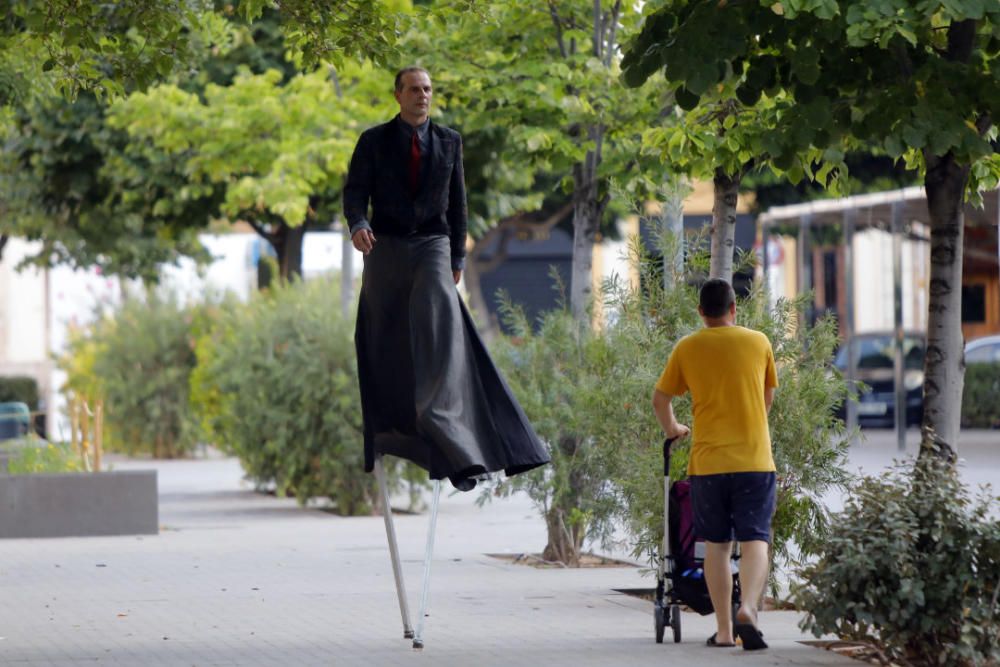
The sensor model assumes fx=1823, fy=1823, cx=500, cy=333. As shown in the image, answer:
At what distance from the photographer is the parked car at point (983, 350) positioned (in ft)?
103

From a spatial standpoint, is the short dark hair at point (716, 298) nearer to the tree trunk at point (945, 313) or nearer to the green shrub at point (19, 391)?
the tree trunk at point (945, 313)

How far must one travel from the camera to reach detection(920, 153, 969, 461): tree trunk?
7973 millimetres

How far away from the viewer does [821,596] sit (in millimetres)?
7281

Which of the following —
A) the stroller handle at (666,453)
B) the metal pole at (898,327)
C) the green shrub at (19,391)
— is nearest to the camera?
the stroller handle at (666,453)

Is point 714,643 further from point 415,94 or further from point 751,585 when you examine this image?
point 415,94

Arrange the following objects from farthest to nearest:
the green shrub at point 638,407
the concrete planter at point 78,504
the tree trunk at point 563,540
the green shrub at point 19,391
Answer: the green shrub at point 19,391 < the concrete planter at point 78,504 < the tree trunk at point 563,540 < the green shrub at point 638,407

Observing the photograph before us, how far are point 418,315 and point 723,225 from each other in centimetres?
253

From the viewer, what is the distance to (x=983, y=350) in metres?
31.9

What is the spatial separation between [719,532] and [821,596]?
0.64 m

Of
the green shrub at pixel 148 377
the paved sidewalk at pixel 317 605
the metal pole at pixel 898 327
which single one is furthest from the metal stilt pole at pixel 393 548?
the green shrub at pixel 148 377

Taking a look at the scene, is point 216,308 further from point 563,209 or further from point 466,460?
point 466,460

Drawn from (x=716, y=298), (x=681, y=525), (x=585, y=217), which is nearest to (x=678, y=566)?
(x=681, y=525)

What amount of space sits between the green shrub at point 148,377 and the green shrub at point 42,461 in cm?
1098

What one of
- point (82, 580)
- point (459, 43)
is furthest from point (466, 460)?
point (459, 43)
